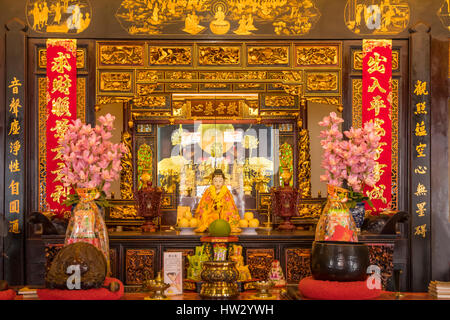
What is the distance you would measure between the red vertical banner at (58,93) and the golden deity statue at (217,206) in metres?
1.27

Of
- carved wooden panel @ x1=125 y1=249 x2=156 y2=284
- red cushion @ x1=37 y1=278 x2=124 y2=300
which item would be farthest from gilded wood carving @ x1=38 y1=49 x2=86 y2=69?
red cushion @ x1=37 y1=278 x2=124 y2=300

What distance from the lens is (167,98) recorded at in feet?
25.5

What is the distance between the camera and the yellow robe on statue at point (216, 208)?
16.8 feet

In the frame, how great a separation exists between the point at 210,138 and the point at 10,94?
322 cm

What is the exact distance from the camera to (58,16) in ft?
16.9

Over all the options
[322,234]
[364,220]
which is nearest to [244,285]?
[322,234]

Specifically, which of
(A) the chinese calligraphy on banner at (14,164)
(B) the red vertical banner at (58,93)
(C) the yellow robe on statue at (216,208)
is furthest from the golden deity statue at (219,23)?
(A) the chinese calligraphy on banner at (14,164)

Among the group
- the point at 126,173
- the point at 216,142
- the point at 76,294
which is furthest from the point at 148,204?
the point at 76,294

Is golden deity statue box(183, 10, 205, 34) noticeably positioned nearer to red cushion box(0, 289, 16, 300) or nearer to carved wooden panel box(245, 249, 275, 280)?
carved wooden panel box(245, 249, 275, 280)

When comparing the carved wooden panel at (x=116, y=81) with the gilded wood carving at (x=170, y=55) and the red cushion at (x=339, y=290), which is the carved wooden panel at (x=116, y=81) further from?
the red cushion at (x=339, y=290)

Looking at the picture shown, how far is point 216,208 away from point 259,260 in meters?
0.95

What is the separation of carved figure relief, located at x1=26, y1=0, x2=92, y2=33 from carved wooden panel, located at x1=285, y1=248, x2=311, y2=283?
8.74 feet

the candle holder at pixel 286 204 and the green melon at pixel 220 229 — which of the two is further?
the candle holder at pixel 286 204

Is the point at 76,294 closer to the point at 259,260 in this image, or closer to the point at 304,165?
the point at 259,260
